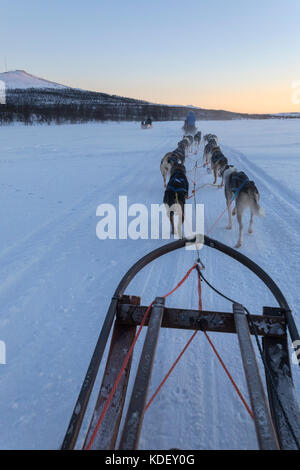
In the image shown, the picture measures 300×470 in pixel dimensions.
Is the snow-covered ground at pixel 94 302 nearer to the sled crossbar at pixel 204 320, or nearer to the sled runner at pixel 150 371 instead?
the sled runner at pixel 150 371

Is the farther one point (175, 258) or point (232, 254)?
point (175, 258)

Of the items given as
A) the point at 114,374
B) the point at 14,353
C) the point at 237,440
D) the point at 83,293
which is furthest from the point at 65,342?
the point at 237,440

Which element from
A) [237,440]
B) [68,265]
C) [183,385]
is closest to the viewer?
[237,440]

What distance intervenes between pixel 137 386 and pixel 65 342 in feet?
3.74

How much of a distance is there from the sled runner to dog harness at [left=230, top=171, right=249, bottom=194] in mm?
2000

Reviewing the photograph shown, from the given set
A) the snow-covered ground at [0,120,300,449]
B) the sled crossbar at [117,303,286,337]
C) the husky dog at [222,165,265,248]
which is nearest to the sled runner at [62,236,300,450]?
the sled crossbar at [117,303,286,337]

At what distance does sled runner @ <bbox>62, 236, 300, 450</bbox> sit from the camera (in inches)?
39.7

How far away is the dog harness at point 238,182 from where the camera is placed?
371cm

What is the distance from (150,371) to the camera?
1.18 m

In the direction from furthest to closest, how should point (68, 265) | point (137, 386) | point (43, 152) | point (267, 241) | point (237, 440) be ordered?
point (43, 152) → point (267, 241) → point (68, 265) → point (237, 440) → point (137, 386)

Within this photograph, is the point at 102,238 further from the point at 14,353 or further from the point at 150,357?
the point at 150,357

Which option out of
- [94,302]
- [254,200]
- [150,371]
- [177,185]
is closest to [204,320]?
[150,371]

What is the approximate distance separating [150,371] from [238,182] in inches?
125

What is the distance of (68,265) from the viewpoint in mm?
3195
